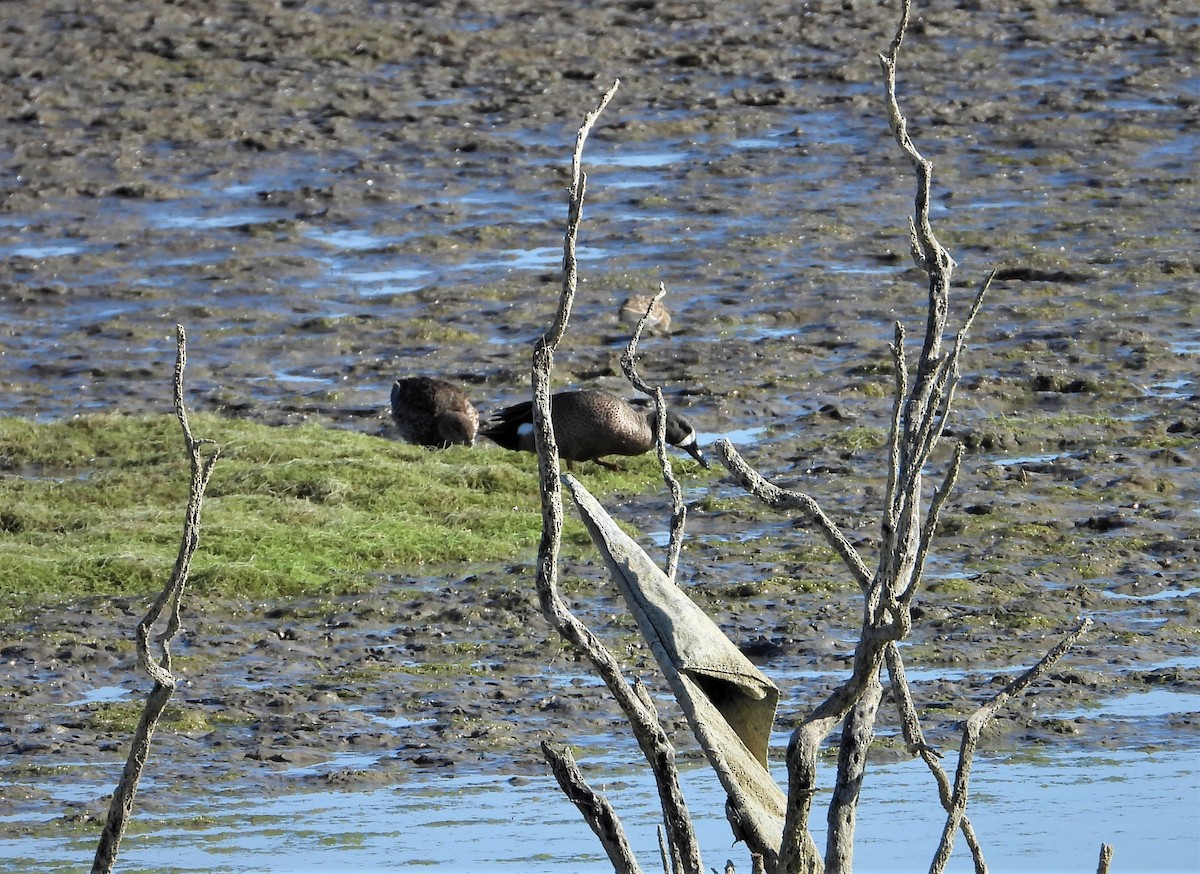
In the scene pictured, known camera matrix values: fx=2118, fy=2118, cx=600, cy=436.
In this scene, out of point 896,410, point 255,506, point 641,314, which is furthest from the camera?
point 641,314

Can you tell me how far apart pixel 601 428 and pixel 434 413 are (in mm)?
1135

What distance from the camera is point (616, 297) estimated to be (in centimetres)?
1411

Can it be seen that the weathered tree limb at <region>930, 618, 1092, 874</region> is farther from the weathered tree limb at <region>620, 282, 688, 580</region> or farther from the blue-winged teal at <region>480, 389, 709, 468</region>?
the blue-winged teal at <region>480, 389, 709, 468</region>

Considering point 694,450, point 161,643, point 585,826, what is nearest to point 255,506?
point 694,450

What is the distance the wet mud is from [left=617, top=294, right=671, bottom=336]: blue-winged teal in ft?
0.54

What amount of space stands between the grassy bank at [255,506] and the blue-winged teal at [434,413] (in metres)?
0.10

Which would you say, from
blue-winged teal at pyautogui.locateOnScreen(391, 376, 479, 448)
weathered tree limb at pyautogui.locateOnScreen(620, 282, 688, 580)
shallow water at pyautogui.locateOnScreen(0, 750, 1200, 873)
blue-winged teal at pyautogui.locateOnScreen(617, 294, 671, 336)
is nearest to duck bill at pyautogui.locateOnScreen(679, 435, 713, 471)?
blue-winged teal at pyautogui.locateOnScreen(391, 376, 479, 448)

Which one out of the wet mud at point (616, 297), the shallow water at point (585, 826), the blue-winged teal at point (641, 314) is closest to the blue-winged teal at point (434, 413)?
the wet mud at point (616, 297)

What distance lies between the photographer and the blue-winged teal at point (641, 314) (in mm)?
13185

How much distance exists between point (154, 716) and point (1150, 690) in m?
4.87

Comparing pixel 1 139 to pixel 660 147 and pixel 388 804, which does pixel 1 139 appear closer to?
pixel 660 147

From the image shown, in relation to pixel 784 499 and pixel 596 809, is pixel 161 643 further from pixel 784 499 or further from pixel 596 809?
pixel 784 499

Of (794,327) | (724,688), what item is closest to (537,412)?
(724,688)

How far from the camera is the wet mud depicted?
755cm
